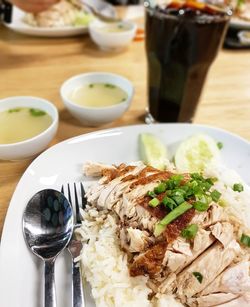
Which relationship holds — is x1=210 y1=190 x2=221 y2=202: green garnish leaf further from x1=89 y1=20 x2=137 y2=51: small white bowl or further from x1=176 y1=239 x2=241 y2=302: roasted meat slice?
x1=89 y1=20 x2=137 y2=51: small white bowl

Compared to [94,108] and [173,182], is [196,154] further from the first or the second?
[94,108]

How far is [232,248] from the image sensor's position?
49.1 inches

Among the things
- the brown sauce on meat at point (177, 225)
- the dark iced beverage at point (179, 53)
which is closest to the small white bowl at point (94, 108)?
the dark iced beverage at point (179, 53)

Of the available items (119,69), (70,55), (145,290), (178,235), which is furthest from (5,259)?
(70,55)

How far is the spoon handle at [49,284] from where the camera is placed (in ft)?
3.83

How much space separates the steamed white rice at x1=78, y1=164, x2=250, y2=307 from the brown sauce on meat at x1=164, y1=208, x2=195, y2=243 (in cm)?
20

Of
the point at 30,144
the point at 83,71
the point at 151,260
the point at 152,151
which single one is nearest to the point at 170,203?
the point at 151,260

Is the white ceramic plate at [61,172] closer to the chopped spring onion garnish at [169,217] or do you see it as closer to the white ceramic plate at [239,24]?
the chopped spring onion garnish at [169,217]

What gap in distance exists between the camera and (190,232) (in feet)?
4.09

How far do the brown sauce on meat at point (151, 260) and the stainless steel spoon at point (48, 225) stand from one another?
32 cm

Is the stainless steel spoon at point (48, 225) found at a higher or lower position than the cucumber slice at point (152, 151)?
lower

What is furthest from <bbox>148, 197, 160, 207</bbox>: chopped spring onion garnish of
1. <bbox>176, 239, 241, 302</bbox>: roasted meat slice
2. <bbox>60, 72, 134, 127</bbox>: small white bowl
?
Answer: <bbox>60, 72, 134, 127</bbox>: small white bowl

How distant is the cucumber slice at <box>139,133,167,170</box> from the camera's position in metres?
1.75

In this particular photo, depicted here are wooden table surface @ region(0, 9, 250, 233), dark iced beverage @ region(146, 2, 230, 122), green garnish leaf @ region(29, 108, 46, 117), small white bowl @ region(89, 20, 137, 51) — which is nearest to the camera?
dark iced beverage @ region(146, 2, 230, 122)
